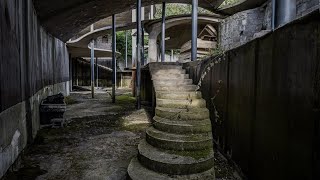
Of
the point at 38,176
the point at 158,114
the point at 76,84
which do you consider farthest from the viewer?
the point at 76,84

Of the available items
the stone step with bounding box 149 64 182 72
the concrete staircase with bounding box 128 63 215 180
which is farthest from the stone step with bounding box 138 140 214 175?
the stone step with bounding box 149 64 182 72

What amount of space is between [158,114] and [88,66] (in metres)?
22.7

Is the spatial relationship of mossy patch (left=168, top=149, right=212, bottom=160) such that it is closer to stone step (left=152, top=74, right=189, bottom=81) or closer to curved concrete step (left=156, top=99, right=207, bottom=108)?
A: curved concrete step (left=156, top=99, right=207, bottom=108)

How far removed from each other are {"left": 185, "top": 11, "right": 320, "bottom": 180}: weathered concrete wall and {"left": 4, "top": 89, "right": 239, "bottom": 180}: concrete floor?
0.74 m

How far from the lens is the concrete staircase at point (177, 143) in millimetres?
3273

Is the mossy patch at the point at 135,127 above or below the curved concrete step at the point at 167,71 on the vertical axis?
below

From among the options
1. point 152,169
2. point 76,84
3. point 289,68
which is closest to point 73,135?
point 152,169

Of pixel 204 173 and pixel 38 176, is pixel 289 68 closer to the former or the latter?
pixel 204 173

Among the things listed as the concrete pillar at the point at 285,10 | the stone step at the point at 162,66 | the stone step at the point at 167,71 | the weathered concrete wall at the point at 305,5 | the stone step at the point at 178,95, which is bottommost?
the stone step at the point at 178,95

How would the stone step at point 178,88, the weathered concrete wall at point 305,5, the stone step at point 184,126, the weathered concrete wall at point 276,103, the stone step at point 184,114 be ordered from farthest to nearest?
the weathered concrete wall at point 305,5
the stone step at point 178,88
the stone step at point 184,114
the stone step at point 184,126
the weathered concrete wall at point 276,103

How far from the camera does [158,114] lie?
4.83 metres

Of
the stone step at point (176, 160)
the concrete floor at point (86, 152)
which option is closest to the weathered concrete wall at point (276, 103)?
the stone step at point (176, 160)

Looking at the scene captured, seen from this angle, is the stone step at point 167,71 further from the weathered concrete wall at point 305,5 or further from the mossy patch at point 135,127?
the weathered concrete wall at point 305,5

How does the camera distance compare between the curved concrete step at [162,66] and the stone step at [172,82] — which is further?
the curved concrete step at [162,66]
